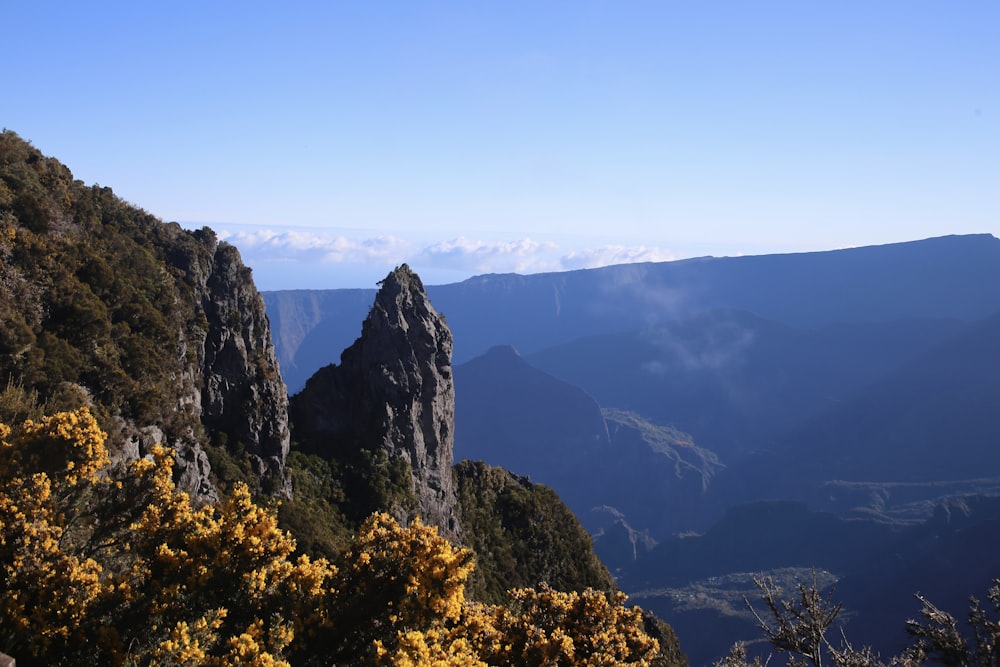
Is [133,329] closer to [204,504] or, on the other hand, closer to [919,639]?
[204,504]

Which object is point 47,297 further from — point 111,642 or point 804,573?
point 804,573

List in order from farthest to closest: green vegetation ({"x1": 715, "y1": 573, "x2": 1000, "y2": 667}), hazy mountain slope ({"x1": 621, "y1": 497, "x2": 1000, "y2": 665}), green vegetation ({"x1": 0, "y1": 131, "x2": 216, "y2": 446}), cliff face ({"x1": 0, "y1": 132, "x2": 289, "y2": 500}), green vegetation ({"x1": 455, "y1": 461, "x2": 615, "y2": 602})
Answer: hazy mountain slope ({"x1": 621, "y1": 497, "x2": 1000, "y2": 665}) < green vegetation ({"x1": 455, "y1": 461, "x2": 615, "y2": 602}) < cliff face ({"x1": 0, "y1": 132, "x2": 289, "y2": 500}) < green vegetation ({"x1": 0, "y1": 131, "x2": 216, "y2": 446}) < green vegetation ({"x1": 715, "y1": 573, "x2": 1000, "y2": 667})

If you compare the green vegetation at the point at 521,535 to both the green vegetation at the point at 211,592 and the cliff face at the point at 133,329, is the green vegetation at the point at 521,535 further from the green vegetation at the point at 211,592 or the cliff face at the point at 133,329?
the green vegetation at the point at 211,592

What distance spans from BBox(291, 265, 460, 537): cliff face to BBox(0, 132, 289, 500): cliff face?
476 centimetres

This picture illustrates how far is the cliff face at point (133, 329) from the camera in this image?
29031 mm

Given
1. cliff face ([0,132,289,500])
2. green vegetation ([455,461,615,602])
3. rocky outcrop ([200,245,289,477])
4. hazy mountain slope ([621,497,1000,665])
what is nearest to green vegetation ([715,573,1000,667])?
cliff face ([0,132,289,500])

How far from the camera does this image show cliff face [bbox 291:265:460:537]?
4747 centimetres

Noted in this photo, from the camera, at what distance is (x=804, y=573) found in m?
132

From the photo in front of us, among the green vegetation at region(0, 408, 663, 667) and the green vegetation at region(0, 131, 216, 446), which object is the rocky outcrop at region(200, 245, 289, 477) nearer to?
the green vegetation at region(0, 131, 216, 446)

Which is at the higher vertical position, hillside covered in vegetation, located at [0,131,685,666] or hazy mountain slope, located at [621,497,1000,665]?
hillside covered in vegetation, located at [0,131,685,666]

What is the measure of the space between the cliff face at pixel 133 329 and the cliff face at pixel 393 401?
4764 millimetres

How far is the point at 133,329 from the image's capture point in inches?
1378

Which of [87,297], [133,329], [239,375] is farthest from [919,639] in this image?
[239,375]

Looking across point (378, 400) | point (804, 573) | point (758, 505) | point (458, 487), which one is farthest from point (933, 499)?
point (378, 400)
